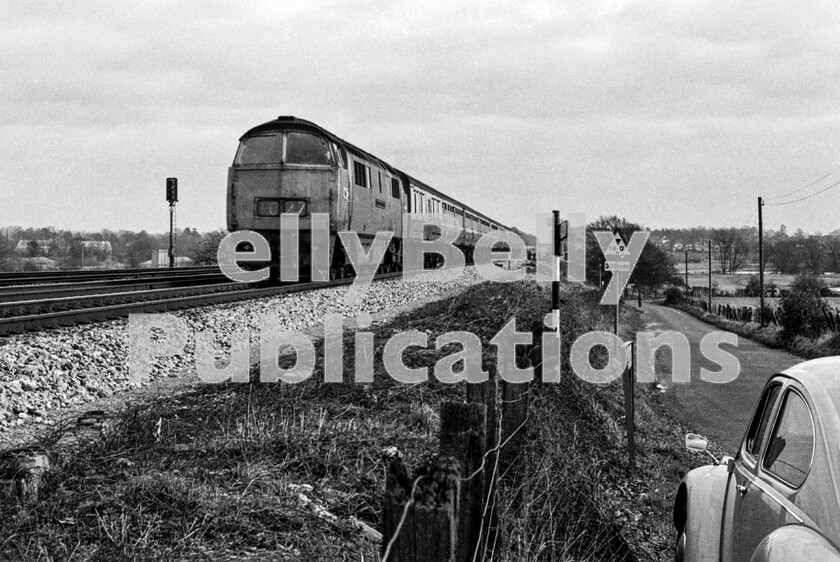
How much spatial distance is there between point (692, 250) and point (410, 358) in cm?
10815

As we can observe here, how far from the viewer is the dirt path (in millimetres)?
22047

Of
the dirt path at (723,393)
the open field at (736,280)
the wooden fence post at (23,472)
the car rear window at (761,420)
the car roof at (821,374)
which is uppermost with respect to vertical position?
the car roof at (821,374)

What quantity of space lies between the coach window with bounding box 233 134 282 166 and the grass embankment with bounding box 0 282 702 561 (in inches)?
435

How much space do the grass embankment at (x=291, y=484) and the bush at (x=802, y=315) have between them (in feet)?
135

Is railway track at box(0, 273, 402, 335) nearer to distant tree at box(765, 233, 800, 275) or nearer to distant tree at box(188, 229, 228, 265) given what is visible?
distant tree at box(188, 229, 228, 265)

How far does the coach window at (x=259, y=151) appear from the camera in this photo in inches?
758

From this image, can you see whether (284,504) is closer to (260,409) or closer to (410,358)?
(260,409)

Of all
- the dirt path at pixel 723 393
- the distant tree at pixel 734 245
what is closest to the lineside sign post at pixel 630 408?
the dirt path at pixel 723 393

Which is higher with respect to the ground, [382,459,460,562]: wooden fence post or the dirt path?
[382,459,460,562]: wooden fence post

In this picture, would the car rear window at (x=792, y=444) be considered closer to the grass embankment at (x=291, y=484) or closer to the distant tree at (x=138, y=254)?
the grass embankment at (x=291, y=484)

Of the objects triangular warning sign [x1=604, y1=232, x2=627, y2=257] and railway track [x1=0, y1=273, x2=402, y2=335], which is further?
triangular warning sign [x1=604, y1=232, x2=627, y2=257]

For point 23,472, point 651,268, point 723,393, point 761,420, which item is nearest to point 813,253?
point 651,268

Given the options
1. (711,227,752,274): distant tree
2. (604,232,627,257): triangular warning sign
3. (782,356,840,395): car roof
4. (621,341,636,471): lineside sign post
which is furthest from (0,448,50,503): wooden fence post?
(711,227,752,274): distant tree

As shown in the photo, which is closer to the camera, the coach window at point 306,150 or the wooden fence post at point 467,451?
the wooden fence post at point 467,451
